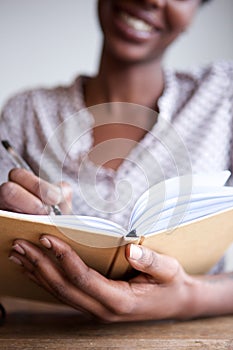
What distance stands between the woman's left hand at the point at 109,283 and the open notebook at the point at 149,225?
0.01 m

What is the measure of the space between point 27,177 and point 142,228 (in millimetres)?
206

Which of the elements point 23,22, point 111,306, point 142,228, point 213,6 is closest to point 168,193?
point 142,228

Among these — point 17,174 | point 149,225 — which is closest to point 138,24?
point 17,174

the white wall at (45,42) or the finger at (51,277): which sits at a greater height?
the white wall at (45,42)

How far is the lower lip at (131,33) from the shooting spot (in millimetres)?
1116

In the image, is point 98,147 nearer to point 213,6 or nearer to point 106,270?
point 106,270

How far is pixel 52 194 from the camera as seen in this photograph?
672 mm

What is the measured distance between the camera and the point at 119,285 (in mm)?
596

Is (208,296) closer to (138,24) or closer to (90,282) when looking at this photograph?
(90,282)

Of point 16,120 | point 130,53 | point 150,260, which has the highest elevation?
point 130,53

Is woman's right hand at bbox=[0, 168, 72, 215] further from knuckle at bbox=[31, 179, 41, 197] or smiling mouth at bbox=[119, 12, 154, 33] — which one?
smiling mouth at bbox=[119, 12, 154, 33]

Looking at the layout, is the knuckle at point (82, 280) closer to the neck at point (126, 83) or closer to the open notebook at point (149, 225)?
the open notebook at point (149, 225)

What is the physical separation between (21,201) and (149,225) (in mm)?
192

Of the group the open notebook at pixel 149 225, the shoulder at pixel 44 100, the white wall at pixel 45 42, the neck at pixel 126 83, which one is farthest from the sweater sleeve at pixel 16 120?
the open notebook at pixel 149 225
